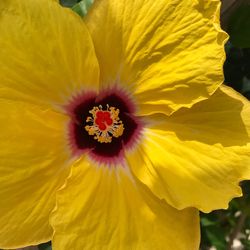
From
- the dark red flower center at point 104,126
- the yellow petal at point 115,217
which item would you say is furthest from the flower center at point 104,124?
the yellow petal at point 115,217

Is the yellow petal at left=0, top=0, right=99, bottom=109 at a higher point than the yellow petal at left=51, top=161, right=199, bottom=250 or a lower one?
higher

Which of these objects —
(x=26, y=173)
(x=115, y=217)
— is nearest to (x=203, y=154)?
(x=115, y=217)

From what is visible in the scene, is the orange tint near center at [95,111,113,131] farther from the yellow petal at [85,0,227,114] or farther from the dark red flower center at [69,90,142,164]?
the yellow petal at [85,0,227,114]

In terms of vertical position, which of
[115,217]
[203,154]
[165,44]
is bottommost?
[115,217]

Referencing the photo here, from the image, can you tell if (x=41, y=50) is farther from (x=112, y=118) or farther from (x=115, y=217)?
(x=115, y=217)

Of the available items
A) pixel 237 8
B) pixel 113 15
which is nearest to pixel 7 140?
pixel 113 15

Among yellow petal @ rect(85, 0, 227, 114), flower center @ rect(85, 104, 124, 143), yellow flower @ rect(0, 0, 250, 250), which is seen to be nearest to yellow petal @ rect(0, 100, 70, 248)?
yellow flower @ rect(0, 0, 250, 250)
